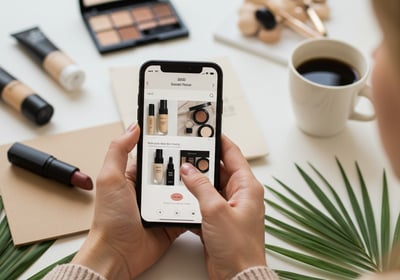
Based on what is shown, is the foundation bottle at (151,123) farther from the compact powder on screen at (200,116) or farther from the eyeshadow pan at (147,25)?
the eyeshadow pan at (147,25)

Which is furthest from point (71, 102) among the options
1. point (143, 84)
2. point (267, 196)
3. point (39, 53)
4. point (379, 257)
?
point (379, 257)

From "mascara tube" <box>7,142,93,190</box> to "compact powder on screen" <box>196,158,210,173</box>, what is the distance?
132 millimetres

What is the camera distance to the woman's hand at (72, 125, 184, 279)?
65 centimetres

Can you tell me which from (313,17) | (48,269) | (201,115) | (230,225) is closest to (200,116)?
(201,115)

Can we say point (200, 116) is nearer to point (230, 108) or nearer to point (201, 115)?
point (201, 115)

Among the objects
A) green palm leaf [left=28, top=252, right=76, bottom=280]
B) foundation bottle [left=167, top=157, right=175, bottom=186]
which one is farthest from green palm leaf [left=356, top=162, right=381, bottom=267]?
green palm leaf [left=28, top=252, right=76, bottom=280]

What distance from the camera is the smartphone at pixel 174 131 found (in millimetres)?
676

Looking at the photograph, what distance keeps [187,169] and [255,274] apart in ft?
0.43

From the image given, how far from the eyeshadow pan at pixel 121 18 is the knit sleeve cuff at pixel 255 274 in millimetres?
454

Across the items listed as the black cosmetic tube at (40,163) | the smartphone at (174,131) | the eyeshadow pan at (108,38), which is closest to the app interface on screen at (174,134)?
the smartphone at (174,131)

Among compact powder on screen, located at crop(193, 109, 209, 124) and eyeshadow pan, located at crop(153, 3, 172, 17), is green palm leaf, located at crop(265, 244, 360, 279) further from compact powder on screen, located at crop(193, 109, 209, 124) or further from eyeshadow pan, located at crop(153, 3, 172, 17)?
eyeshadow pan, located at crop(153, 3, 172, 17)

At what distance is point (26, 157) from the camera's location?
741mm

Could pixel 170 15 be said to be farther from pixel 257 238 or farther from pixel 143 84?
pixel 257 238

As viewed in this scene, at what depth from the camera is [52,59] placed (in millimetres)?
850
